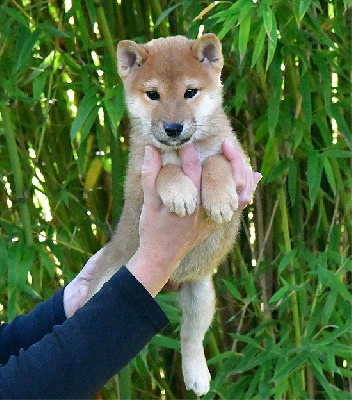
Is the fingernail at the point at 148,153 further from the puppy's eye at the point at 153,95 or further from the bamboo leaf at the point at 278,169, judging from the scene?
the bamboo leaf at the point at 278,169

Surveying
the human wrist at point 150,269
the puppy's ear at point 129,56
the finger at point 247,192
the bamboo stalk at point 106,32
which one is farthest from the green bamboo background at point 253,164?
the human wrist at point 150,269

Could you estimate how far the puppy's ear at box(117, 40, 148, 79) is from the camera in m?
2.16

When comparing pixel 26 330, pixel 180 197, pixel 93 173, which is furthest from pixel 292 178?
pixel 26 330

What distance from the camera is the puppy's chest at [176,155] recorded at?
2102 mm

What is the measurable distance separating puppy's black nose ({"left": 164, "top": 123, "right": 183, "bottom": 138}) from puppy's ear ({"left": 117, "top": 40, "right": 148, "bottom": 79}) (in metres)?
0.25

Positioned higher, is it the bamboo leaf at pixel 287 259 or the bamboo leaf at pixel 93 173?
the bamboo leaf at pixel 93 173

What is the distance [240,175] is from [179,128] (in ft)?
0.63

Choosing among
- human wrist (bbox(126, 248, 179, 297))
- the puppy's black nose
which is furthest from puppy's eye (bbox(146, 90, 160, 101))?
human wrist (bbox(126, 248, 179, 297))

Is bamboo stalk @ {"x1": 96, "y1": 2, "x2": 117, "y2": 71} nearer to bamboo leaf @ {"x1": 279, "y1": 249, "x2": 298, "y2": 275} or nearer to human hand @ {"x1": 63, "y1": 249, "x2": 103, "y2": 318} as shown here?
human hand @ {"x1": 63, "y1": 249, "x2": 103, "y2": 318}

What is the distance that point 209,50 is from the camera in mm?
2145

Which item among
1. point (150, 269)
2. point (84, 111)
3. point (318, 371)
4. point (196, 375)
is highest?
point (84, 111)

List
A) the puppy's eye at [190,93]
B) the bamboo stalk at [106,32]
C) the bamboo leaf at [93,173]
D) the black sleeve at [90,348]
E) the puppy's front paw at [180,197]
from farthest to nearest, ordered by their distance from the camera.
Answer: the bamboo leaf at [93,173] < the bamboo stalk at [106,32] < the puppy's eye at [190,93] < the puppy's front paw at [180,197] < the black sleeve at [90,348]

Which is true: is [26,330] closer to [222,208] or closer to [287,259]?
[222,208]

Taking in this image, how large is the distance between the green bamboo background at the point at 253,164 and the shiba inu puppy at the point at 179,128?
0.24 metres
